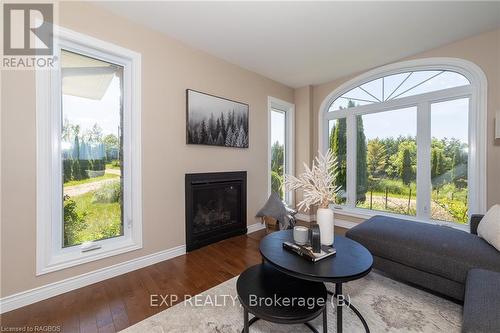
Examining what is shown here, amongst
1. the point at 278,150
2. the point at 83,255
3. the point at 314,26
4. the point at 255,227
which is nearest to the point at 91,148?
the point at 83,255

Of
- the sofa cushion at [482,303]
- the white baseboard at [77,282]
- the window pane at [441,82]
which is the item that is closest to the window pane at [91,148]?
the white baseboard at [77,282]

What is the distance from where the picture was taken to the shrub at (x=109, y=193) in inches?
89.0

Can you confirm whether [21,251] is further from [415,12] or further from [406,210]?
[406,210]

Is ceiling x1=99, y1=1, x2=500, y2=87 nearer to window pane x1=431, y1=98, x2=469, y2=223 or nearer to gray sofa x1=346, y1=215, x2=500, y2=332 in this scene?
window pane x1=431, y1=98, x2=469, y2=223

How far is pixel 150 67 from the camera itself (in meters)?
2.48

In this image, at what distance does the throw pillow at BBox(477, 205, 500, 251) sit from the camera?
5.76 feet

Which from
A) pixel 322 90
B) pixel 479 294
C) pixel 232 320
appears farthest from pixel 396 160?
pixel 232 320

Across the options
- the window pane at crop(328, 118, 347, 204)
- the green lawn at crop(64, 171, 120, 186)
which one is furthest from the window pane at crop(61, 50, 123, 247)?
the window pane at crop(328, 118, 347, 204)

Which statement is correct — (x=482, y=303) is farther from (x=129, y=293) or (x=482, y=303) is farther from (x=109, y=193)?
(x=109, y=193)

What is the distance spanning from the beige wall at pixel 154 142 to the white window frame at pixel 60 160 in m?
0.06

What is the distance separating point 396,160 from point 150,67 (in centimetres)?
378

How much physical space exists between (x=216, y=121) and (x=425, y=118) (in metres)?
3.04

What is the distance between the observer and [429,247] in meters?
1.89

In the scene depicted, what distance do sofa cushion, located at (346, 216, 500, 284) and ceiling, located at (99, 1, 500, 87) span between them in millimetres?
2235
